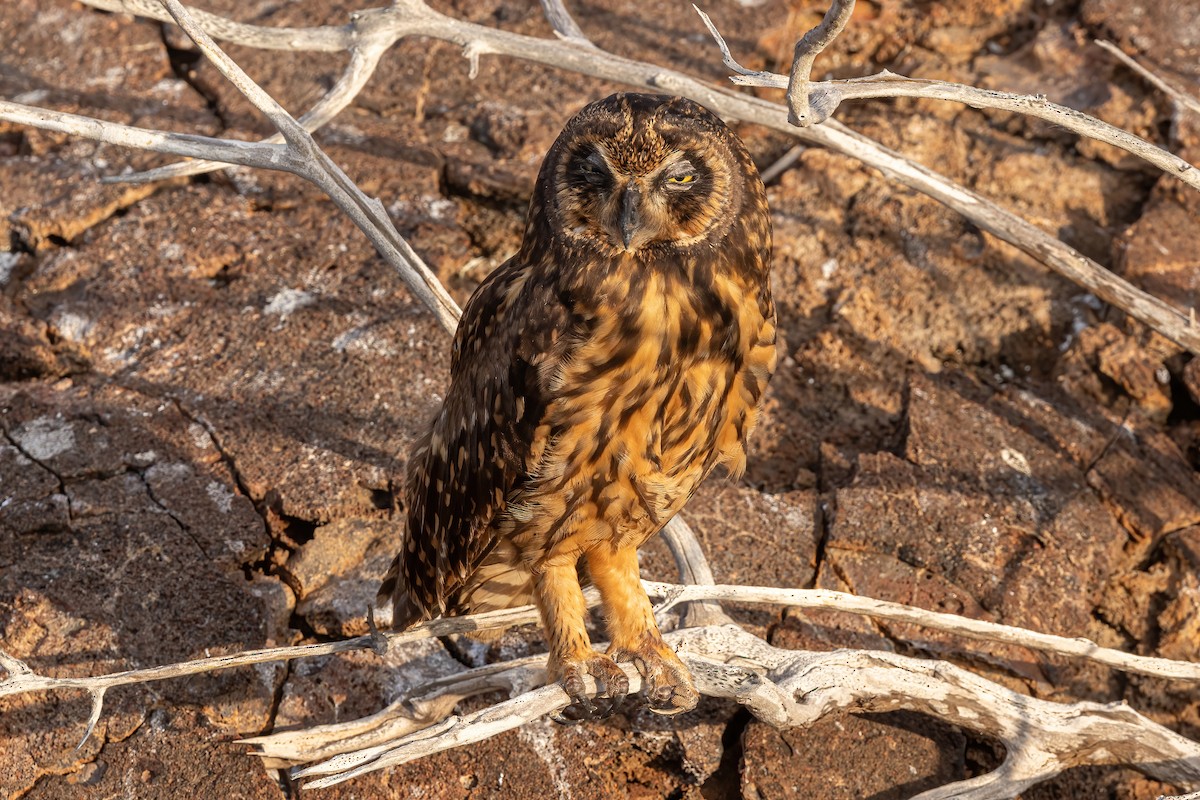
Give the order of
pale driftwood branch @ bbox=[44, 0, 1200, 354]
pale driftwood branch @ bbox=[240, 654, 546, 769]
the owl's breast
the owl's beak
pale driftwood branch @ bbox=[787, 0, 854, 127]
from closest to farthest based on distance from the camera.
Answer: pale driftwood branch @ bbox=[787, 0, 854, 127] → the owl's beak → the owl's breast → pale driftwood branch @ bbox=[240, 654, 546, 769] → pale driftwood branch @ bbox=[44, 0, 1200, 354]

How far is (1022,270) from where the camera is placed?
449 cm

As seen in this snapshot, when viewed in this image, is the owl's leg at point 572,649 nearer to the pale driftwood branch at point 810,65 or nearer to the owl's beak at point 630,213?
the owl's beak at point 630,213

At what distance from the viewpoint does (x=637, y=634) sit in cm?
301

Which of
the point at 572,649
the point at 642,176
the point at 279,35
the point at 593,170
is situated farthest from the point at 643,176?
the point at 279,35

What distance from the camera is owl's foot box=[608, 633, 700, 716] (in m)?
2.93

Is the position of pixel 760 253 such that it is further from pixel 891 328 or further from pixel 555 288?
pixel 891 328

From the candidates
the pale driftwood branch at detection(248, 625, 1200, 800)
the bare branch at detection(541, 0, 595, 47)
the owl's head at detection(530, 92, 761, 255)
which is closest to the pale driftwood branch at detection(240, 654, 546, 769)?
the pale driftwood branch at detection(248, 625, 1200, 800)

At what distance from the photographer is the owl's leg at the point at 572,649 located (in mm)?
2852

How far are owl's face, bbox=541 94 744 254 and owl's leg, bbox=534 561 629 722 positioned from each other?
100cm

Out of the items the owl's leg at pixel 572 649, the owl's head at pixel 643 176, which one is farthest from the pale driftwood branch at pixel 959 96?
the owl's leg at pixel 572 649

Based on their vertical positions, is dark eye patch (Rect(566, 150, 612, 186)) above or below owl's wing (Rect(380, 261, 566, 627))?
above

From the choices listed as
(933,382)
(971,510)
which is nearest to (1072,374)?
(933,382)

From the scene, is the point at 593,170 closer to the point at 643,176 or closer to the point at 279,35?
the point at 643,176

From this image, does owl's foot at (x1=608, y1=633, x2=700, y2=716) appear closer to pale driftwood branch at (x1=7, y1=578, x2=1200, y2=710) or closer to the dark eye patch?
pale driftwood branch at (x1=7, y1=578, x2=1200, y2=710)
